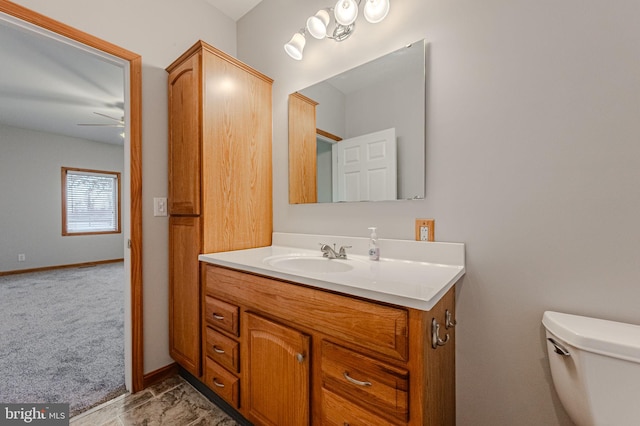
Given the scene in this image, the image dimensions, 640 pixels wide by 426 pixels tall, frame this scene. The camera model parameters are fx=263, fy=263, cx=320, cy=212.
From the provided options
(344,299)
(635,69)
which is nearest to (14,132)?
(344,299)

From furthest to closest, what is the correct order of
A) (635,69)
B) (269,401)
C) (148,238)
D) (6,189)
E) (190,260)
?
(6,189), (148,238), (190,260), (269,401), (635,69)

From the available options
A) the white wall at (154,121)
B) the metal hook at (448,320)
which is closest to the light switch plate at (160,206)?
the white wall at (154,121)

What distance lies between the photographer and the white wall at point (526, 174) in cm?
87

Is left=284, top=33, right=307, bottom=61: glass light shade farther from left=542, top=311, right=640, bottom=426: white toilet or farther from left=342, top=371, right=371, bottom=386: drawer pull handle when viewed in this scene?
left=542, top=311, right=640, bottom=426: white toilet

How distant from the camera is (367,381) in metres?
0.84

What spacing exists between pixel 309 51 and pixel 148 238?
1595mm

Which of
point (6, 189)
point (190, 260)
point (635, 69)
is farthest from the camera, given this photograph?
point (6, 189)

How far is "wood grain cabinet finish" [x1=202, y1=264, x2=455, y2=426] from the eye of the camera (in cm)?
77

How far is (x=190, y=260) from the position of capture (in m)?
1.58

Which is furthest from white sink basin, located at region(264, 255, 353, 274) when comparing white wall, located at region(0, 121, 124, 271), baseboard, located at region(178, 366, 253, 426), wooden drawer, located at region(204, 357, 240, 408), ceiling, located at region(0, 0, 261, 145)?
white wall, located at region(0, 121, 124, 271)

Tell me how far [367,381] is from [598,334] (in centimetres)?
68

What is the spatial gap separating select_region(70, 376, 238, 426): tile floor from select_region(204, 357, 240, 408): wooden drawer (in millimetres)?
144

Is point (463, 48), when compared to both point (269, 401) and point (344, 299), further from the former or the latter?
point (269, 401)

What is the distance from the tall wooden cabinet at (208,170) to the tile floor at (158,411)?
169 millimetres
